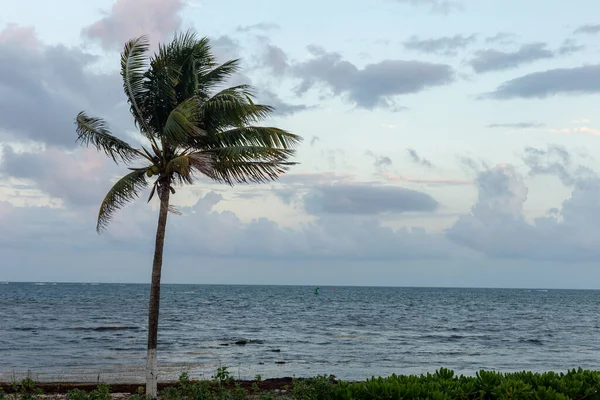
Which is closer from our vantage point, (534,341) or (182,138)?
(182,138)

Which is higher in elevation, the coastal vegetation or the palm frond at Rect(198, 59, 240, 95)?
the palm frond at Rect(198, 59, 240, 95)

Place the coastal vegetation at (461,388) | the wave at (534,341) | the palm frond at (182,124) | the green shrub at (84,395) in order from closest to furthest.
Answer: the coastal vegetation at (461,388)
the green shrub at (84,395)
the palm frond at (182,124)
the wave at (534,341)

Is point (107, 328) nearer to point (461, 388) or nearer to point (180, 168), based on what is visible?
point (180, 168)

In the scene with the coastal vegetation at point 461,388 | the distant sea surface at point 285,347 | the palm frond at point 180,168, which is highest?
the palm frond at point 180,168

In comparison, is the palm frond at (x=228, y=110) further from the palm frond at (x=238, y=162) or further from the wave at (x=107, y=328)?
the wave at (x=107, y=328)

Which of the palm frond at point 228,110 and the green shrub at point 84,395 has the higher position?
the palm frond at point 228,110

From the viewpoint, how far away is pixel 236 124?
1681cm

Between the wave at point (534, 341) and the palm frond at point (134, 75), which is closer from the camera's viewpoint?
the palm frond at point (134, 75)

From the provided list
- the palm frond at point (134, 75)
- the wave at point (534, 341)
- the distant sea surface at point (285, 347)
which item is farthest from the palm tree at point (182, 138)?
the wave at point (534, 341)

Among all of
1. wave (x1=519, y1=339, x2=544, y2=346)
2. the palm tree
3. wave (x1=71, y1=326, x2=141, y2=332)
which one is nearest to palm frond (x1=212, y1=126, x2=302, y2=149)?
the palm tree

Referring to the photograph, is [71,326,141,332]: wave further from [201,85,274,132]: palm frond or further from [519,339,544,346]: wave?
[201,85,274,132]: palm frond

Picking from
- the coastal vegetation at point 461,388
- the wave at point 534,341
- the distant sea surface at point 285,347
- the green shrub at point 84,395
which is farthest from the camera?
the wave at point 534,341

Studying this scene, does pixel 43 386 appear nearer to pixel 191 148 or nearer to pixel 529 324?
pixel 191 148

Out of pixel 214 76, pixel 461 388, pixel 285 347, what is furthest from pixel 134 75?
pixel 285 347
